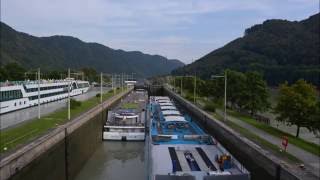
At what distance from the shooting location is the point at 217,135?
124 ft

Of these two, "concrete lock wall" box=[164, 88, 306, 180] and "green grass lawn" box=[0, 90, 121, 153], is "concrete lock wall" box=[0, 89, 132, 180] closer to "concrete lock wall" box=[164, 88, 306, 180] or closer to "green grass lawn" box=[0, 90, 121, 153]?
"green grass lawn" box=[0, 90, 121, 153]

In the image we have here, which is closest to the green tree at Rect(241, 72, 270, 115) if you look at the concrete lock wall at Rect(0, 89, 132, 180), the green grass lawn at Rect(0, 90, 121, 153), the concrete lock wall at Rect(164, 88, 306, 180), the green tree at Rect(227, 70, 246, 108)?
the green tree at Rect(227, 70, 246, 108)

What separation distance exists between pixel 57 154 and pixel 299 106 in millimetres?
23269

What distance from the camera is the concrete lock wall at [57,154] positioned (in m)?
22.0

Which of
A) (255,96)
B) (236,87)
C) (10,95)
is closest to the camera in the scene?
(10,95)

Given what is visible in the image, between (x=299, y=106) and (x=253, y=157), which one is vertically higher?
(x=299, y=106)

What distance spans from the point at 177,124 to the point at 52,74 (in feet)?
352

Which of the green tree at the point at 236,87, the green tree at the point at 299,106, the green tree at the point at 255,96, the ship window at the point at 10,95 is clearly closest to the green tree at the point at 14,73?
the ship window at the point at 10,95

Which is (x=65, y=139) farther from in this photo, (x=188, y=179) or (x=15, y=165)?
(x=188, y=179)

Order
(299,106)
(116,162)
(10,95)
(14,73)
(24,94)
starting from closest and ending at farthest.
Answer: (116,162)
(299,106)
(10,95)
(24,94)
(14,73)

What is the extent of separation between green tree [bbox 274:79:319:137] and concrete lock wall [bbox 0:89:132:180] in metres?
19.8

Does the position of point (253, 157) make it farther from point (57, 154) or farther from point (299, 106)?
point (299, 106)

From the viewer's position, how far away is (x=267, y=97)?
6338cm

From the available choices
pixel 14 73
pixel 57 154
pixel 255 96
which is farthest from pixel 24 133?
pixel 14 73
